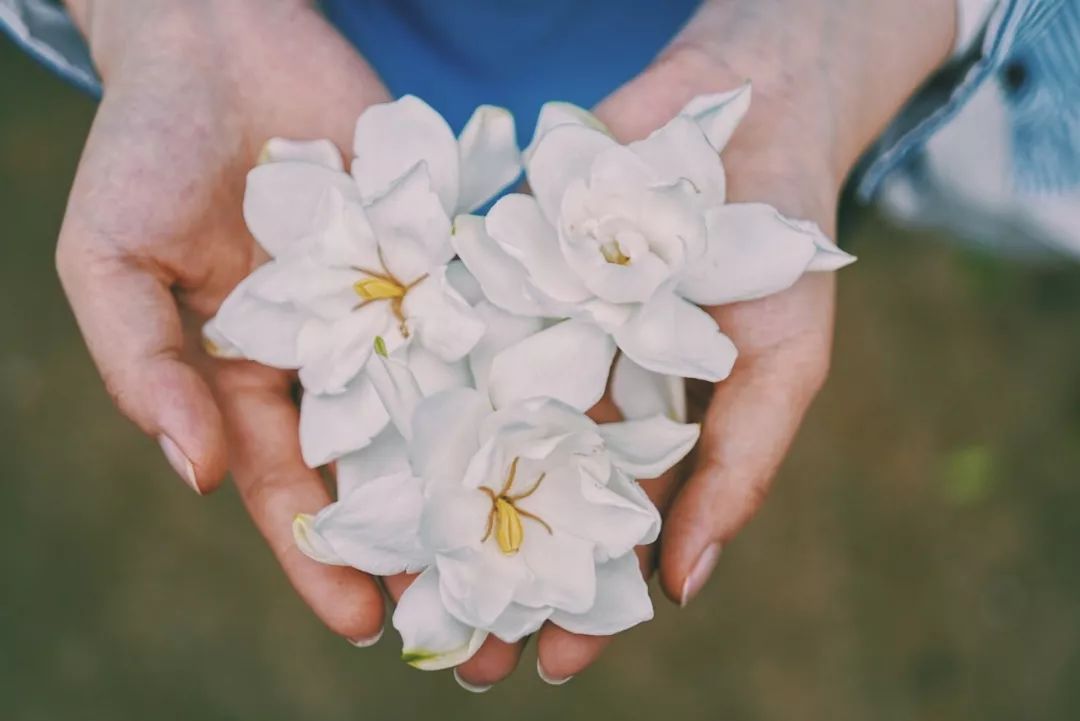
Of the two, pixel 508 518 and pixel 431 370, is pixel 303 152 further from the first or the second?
pixel 508 518

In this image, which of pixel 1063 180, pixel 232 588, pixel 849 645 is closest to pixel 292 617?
pixel 232 588

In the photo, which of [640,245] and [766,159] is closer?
[640,245]

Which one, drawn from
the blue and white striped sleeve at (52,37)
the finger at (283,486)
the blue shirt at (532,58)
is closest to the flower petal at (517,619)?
the finger at (283,486)

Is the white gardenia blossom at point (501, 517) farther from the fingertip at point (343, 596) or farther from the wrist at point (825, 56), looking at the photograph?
the wrist at point (825, 56)

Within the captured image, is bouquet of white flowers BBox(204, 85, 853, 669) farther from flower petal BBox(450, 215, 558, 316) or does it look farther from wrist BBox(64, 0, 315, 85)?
wrist BBox(64, 0, 315, 85)

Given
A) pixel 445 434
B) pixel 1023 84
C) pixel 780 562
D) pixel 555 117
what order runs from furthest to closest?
pixel 780 562
pixel 1023 84
pixel 555 117
pixel 445 434

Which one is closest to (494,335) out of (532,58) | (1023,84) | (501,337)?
(501,337)
